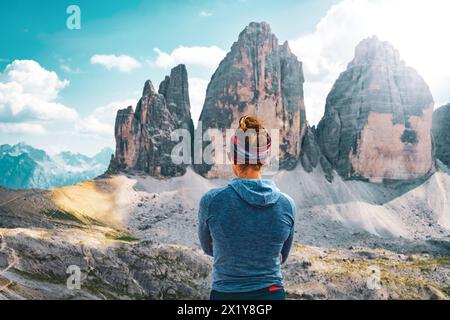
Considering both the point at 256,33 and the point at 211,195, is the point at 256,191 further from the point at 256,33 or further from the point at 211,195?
the point at 256,33

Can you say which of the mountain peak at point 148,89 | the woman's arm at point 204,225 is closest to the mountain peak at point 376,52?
the mountain peak at point 148,89

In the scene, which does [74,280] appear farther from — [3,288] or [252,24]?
[252,24]

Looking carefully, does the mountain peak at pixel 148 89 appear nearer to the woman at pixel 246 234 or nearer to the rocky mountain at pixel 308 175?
the rocky mountain at pixel 308 175

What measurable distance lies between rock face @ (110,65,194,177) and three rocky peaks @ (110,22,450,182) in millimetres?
249

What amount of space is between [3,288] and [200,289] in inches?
799

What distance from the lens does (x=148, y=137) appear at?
113 meters

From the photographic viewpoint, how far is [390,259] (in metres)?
73.8

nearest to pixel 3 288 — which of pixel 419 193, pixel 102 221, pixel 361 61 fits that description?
pixel 102 221

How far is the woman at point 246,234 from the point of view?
432 centimetres

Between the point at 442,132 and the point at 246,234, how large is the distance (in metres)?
154

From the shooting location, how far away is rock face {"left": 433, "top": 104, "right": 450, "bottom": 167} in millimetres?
138562

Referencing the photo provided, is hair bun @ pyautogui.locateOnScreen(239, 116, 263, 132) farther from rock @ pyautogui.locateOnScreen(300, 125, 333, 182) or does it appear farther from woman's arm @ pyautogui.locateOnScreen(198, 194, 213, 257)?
rock @ pyautogui.locateOnScreen(300, 125, 333, 182)

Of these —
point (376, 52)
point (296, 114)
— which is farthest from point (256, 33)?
point (376, 52)

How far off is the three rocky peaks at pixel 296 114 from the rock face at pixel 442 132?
1123 centimetres
